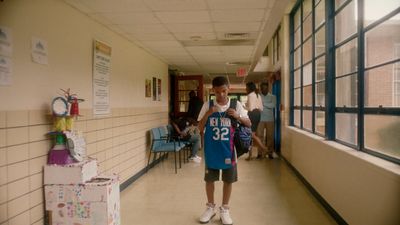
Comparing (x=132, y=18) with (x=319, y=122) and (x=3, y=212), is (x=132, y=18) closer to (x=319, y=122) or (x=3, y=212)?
(x=3, y=212)

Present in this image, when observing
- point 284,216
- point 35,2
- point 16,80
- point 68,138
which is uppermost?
point 35,2

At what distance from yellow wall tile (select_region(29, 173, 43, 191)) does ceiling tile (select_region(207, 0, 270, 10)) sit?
7.59 feet

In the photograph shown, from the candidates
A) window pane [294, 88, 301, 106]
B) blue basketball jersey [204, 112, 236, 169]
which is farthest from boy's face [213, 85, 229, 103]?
window pane [294, 88, 301, 106]

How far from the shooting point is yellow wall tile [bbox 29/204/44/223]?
8.57 ft

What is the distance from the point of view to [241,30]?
445cm

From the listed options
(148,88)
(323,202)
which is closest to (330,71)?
(323,202)

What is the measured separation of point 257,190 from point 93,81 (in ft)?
8.64

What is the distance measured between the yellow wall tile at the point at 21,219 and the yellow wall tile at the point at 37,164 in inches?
13.1

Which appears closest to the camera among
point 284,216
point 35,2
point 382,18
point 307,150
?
point 382,18

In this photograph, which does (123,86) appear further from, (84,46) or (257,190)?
(257,190)

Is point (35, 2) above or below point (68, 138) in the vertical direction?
above

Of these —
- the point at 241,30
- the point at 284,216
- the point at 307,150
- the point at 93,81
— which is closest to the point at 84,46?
the point at 93,81

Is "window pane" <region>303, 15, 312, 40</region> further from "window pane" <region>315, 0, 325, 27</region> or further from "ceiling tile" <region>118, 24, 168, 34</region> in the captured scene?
"ceiling tile" <region>118, 24, 168, 34</region>

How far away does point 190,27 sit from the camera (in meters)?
4.22
